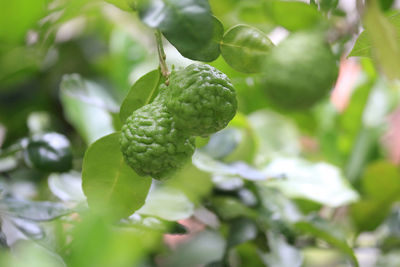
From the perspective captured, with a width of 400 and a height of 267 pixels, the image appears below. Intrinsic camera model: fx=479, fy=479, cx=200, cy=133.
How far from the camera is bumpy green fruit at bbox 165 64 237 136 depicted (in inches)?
18.6

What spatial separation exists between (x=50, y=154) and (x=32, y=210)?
119 millimetres

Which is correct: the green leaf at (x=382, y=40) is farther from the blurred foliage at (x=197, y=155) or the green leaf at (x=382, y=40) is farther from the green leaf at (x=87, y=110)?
the green leaf at (x=87, y=110)

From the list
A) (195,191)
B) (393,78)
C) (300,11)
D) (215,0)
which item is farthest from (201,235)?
(393,78)

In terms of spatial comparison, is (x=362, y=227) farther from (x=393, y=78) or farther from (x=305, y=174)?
(x=393, y=78)

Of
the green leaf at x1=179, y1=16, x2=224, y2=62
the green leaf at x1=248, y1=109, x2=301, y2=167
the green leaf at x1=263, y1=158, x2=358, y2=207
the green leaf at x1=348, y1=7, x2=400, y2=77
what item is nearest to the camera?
the green leaf at x1=348, y1=7, x2=400, y2=77

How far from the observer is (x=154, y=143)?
1.66 feet

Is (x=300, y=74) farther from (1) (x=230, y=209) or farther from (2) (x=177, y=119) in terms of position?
(1) (x=230, y=209)

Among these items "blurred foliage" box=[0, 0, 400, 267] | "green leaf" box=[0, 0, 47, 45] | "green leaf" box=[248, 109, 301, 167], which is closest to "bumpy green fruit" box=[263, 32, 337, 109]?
"blurred foliage" box=[0, 0, 400, 267]

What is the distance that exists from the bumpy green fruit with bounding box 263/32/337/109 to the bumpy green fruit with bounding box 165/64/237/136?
0.07 metres

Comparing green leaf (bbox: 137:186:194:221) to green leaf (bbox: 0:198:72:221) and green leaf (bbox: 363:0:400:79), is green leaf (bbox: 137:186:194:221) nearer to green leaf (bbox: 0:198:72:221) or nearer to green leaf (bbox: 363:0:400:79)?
green leaf (bbox: 0:198:72:221)

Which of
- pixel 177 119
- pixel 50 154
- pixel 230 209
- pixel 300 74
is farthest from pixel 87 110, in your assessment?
pixel 300 74

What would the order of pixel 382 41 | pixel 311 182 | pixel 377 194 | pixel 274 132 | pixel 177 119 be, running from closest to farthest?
1. pixel 382 41
2. pixel 177 119
3. pixel 311 182
4. pixel 377 194
5. pixel 274 132

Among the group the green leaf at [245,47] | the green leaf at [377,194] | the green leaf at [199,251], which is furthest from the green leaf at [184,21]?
the green leaf at [377,194]

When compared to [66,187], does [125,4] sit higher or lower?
higher
